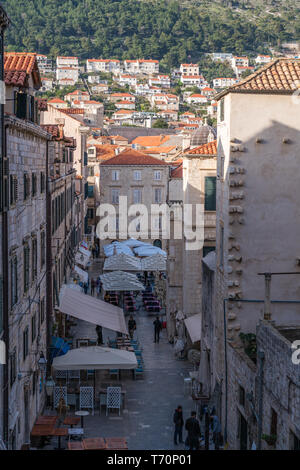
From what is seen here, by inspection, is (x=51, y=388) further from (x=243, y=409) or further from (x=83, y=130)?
(x=83, y=130)

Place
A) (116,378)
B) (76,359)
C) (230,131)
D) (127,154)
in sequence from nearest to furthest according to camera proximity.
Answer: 1. (230,131)
2. (76,359)
3. (116,378)
4. (127,154)

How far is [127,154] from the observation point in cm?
6178

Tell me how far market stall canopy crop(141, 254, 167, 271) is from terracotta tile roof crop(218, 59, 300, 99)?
22575 mm

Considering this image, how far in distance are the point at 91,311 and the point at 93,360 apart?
4740mm

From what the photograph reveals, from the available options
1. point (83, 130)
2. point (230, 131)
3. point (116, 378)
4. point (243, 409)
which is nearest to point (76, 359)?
point (116, 378)

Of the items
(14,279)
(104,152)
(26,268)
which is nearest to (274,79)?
(26,268)

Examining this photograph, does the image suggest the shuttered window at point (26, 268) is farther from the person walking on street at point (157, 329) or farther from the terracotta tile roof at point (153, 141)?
the terracotta tile roof at point (153, 141)

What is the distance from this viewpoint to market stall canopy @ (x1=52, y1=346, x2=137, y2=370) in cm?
2142

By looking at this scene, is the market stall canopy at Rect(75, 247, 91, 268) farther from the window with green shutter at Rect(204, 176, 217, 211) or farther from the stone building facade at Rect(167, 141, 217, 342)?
the window with green shutter at Rect(204, 176, 217, 211)

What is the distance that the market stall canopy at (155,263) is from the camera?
40781 mm

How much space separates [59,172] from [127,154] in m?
32.4

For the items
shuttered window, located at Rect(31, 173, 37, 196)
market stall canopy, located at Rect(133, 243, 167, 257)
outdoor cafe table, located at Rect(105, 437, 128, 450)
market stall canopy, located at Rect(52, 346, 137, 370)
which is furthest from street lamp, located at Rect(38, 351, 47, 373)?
market stall canopy, located at Rect(133, 243, 167, 257)

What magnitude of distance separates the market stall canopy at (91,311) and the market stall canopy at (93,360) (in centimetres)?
258

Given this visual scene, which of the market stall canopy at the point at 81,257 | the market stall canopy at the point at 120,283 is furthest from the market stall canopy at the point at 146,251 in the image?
the market stall canopy at the point at 120,283
